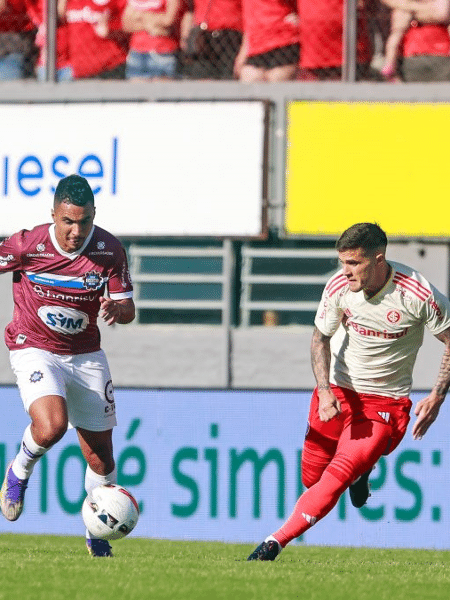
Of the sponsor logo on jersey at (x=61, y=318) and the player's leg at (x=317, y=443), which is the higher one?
the sponsor logo on jersey at (x=61, y=318)

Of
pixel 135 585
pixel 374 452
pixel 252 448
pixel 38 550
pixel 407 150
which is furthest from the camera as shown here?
pixel 407 150

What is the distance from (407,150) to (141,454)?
375cm

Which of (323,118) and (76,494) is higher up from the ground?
(323,118)

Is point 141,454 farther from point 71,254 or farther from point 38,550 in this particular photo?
point 71,254

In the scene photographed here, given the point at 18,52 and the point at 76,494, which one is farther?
the point at 18,52

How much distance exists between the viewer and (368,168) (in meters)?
12.9

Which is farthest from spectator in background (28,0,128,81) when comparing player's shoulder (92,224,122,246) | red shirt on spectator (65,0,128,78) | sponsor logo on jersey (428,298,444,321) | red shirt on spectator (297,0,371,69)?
sponsor logo on jersey (428,298,444,321)

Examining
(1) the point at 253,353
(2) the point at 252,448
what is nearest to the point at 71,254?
(2) the point at 252,448

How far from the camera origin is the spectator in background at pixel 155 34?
13.0 m

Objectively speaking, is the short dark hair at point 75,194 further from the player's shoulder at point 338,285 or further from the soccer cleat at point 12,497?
the soccer cleat at point 12,497

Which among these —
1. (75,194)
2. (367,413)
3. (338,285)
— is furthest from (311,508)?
(75,194)

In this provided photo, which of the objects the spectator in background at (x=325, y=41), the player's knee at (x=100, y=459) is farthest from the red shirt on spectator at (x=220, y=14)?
the player's knee at (x=100, y=459)

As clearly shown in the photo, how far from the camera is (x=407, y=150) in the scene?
42.1 feet

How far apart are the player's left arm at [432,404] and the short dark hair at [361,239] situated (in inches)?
27.9
